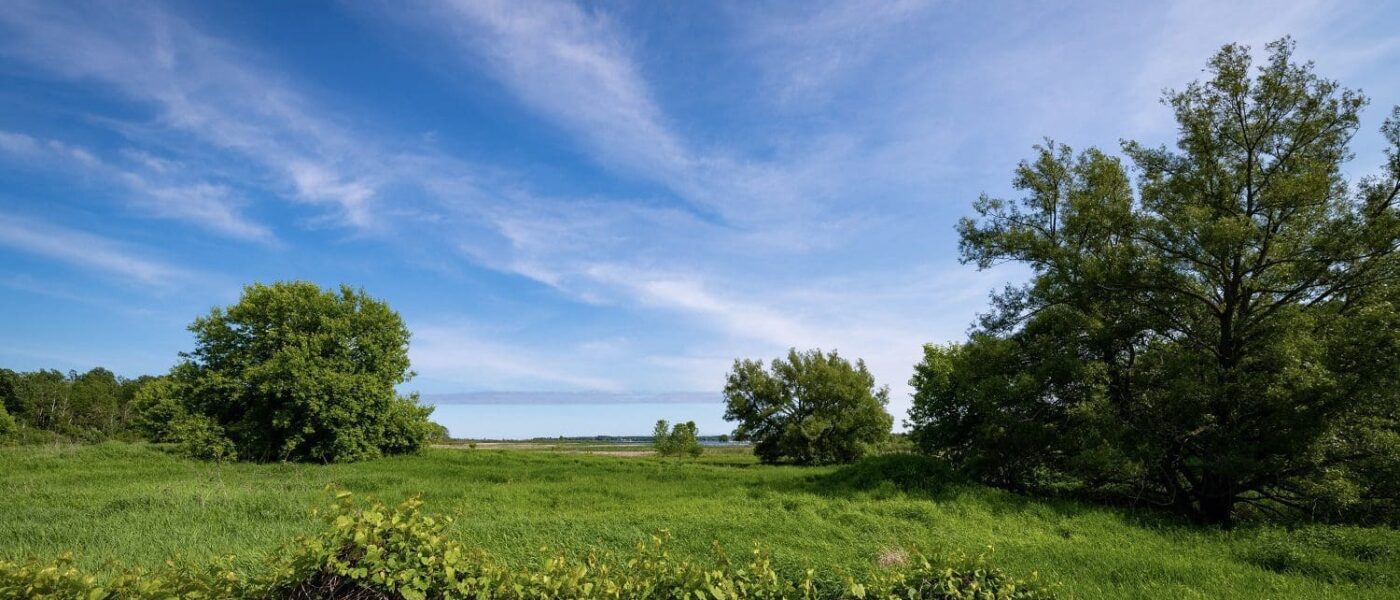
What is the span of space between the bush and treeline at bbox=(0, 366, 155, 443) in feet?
291

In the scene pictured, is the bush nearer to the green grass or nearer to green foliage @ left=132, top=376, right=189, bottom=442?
the green grass

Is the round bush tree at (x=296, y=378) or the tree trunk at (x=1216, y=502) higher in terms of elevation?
the round bush tree at (x=296, y=378)

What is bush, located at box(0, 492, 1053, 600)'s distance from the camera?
4246mm

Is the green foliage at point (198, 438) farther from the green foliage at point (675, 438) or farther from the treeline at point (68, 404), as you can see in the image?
the treeline at point (68, 404)

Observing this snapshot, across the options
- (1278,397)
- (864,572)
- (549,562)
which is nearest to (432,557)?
(549,562)

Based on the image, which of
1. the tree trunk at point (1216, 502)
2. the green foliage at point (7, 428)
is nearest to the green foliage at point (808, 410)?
the tree trunk at point (1216, 502)

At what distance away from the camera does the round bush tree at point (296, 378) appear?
30656 mm

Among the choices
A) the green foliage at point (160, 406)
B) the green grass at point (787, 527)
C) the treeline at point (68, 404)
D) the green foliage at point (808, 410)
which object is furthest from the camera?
the treeline at point (68, 404)

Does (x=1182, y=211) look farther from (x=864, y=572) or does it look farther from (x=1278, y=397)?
(x=864, y=572)

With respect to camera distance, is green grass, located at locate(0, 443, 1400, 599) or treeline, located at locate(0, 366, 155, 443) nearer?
green grass, located at locate(0, 443, 1400, 599)

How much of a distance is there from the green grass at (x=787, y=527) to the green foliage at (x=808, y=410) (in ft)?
81.1

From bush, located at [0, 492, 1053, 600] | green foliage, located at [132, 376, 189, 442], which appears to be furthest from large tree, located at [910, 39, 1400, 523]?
green foliage, located at [132, 376, 189, 442]

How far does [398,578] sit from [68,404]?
120 metres

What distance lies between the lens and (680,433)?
54.4 m
